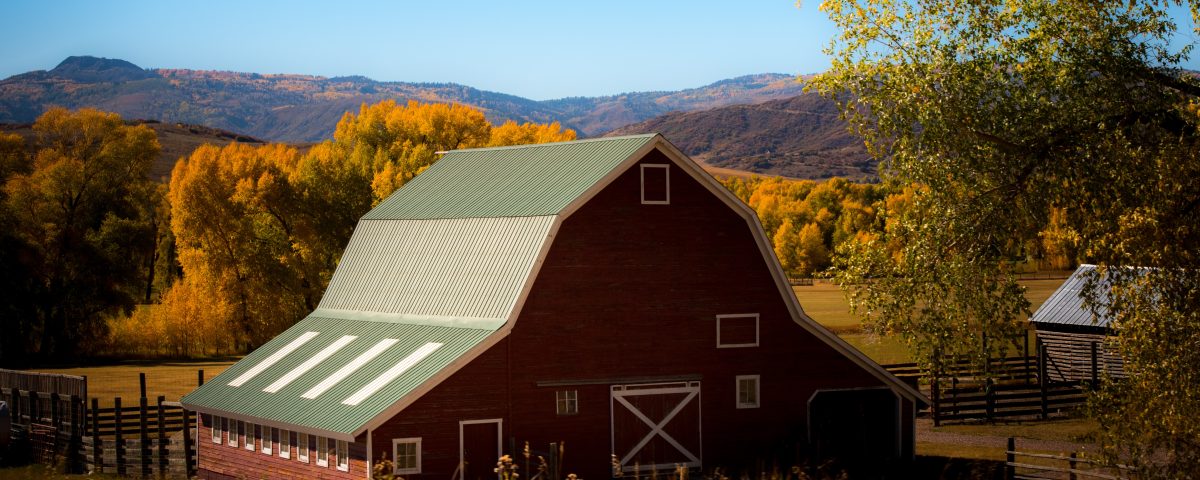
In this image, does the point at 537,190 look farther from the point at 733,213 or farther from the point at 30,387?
the point at 30,387

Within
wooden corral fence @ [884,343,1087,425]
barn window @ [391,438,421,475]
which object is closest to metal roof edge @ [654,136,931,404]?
wooden corral fence @ [884,343,1087,425]

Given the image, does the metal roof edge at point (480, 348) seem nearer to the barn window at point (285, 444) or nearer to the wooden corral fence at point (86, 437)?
the barn window at point (285, 444)

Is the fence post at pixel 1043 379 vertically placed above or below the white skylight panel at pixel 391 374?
below

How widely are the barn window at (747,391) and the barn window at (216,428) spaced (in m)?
12.2

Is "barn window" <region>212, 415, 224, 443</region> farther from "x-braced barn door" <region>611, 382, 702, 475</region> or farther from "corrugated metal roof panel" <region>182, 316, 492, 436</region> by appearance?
"x-braced barn door" <region>611, 382, 702, 475</region>

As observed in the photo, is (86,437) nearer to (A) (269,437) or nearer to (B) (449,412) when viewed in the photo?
(A) (269,437)

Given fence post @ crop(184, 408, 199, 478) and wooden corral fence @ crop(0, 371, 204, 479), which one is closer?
fence post @ crop(184, 408, 199, 478)

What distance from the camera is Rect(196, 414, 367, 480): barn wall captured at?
27.3 metres

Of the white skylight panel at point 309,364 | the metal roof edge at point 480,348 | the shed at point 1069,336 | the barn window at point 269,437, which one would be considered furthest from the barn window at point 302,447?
the shed at point 1069,336

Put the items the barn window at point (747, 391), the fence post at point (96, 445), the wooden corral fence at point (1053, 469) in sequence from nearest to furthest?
the wooden corral fence at point (1053, 469)
the barn window at point (747, 391)
the fence post at point (96, 445)

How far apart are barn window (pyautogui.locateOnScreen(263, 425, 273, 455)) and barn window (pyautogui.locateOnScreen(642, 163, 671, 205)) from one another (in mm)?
9445

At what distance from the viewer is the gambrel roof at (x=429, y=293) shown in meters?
28.5

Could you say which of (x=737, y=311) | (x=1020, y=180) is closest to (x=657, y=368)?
Answer: (x=737, y=311)

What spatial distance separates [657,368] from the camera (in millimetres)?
30453
